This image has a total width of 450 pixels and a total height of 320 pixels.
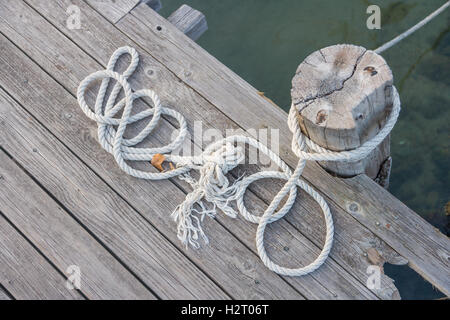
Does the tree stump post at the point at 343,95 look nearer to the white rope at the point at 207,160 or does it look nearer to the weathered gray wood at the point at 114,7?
the white rope at the point at 207,160

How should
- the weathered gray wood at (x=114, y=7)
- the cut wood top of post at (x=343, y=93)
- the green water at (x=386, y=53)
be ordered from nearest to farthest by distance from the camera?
the cut wood top of post at (x=343, y=93) < the weathered gray wood at (x=114, y=7) < the green water at (x=386, y=53)

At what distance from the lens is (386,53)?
3.80 m

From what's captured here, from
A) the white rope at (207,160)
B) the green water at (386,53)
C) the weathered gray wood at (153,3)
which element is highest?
the weathered gray wood at (153,3)

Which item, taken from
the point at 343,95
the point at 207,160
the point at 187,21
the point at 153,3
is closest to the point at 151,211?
the point at 207,160

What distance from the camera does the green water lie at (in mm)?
3480

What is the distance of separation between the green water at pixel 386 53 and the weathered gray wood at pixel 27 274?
2.31 metres

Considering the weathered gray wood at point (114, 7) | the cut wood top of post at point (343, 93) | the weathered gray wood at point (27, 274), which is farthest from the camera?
the weathered gray wood at point (114, 7)

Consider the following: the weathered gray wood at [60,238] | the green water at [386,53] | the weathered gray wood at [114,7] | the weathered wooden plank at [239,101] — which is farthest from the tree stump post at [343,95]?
the green water at [386,53]

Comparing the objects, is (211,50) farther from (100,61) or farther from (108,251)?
(108,251)

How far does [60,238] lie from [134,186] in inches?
17.3

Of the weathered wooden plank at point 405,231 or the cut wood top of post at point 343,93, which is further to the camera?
the weathered wooden plank at point 405,231

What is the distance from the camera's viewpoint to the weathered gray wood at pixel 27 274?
2193 mm
